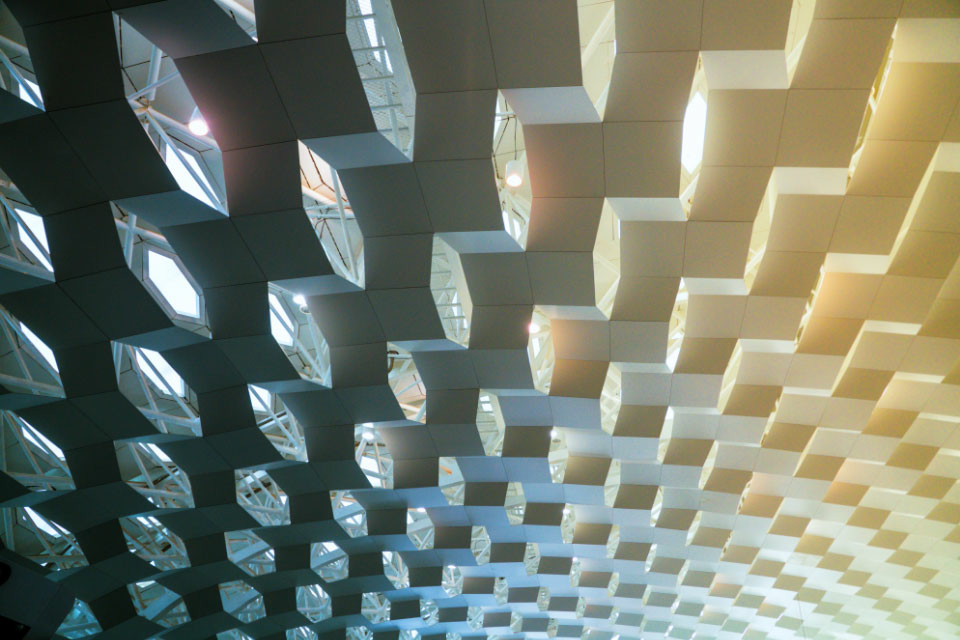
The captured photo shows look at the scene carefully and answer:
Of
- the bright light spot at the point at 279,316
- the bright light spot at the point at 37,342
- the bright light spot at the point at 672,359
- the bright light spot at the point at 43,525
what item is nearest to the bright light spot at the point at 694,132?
the bright light spot at the point at 672,359

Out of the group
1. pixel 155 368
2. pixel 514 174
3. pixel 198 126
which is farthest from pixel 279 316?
pixel 514 174

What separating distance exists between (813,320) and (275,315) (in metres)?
14.7

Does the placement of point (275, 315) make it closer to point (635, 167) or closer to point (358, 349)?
point (358, 349)

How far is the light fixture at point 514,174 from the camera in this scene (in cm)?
1358

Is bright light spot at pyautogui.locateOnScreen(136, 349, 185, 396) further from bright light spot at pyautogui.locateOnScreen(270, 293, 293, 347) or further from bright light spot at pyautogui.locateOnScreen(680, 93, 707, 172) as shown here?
bright light spot at pyautogui.locateOnScreen(680, 93, 707, 172)

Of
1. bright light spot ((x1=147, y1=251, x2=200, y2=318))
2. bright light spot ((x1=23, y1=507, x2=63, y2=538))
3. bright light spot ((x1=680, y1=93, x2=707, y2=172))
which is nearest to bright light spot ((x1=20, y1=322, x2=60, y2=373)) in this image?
bright light spot ((x1=147, y1=251, x2=200, y2=318))

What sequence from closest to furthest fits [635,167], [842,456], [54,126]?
[54,126], [635,167], [842,456]

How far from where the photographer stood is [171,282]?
19.7 metres

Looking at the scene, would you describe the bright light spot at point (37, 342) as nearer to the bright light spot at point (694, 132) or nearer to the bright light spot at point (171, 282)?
the bright light spot at point (171, 282)

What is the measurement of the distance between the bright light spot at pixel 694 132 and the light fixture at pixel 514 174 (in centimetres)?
328

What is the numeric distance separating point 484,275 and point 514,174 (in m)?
2.32

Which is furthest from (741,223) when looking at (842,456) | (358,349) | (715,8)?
(842,456)

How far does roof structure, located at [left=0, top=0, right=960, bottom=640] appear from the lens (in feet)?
34.2

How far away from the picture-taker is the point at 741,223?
13094 mm
